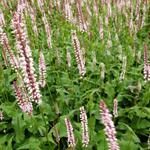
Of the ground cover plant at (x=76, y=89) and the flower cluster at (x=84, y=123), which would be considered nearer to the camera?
the flower cluster at (x=84, y=123)

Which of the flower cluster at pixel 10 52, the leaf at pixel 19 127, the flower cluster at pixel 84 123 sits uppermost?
the flower cluster at pixel 10 52

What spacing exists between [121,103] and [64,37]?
109 inches

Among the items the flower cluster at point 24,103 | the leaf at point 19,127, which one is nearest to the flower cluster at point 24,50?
the flower cluster at point 24,103

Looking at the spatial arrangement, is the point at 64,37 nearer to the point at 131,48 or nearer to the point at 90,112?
the point at 131,48

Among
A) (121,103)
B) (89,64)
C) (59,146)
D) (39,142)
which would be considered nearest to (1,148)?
(39,142)

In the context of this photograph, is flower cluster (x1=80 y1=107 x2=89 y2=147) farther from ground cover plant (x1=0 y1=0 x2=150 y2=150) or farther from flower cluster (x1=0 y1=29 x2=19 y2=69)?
flower cluster (x1=0 y1=29 x2=19 y2=69)

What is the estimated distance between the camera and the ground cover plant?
463 centimetres

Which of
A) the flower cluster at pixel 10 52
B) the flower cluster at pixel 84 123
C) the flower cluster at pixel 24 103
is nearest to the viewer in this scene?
→ the flower cluster at pixel 84 123

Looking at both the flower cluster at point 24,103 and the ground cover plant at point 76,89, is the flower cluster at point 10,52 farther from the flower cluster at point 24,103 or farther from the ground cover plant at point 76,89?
the flower cluster at point 24,103

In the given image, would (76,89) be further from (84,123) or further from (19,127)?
(84,123)

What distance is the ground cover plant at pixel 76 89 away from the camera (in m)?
4.63

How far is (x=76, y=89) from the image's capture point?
633 cm

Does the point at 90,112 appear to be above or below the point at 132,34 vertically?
below

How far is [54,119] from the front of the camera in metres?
5.76
